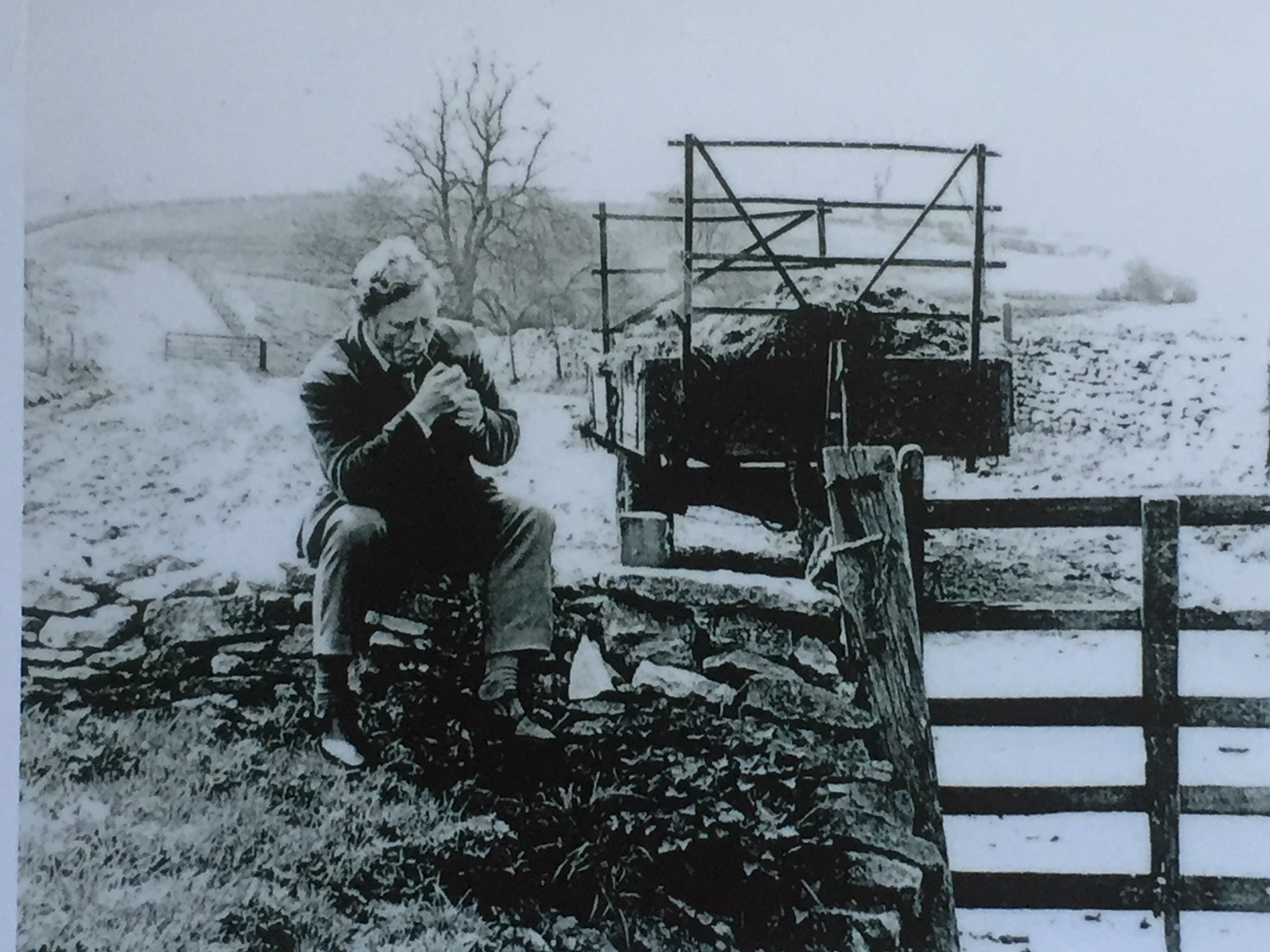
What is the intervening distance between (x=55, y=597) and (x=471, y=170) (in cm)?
151

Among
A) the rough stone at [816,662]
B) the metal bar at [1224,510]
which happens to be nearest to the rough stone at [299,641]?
the rough stone at [816,662]

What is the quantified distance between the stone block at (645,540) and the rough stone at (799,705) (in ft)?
1.25

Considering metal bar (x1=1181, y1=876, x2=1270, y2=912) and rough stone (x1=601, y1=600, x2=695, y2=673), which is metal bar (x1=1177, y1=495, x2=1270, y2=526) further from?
rough stone (x1=601, y1=600, x2=695, y2=673)

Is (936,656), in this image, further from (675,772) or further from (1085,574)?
(675,772)

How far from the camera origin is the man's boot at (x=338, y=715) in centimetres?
255

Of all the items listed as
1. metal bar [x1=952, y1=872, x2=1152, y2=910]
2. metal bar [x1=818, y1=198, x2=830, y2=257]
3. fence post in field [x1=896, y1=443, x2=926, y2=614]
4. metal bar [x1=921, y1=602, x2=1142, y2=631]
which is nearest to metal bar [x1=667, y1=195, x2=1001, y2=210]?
metal bar [x1=818, y1=198, x2=830, y2=257]

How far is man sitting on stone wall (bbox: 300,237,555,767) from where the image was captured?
255 centimetres

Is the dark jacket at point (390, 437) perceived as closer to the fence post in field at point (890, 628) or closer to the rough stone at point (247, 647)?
the rough stone at point (247, 647)

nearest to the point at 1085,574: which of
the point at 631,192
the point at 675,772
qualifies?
the point at 675,772

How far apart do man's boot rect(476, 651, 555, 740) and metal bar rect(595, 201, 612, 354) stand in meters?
0.82

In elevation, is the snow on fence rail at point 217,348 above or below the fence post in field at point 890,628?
above

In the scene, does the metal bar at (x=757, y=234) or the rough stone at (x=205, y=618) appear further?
the rough stone at (x=205, y=618)

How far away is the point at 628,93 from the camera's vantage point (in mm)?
2594

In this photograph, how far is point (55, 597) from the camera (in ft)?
8.59
